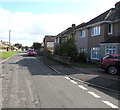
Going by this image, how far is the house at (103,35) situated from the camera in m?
22.5

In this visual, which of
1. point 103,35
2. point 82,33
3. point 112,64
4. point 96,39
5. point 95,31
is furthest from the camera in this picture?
point 82,33

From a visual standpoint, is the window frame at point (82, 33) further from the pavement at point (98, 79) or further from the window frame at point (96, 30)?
the pavement at point (98, 79)

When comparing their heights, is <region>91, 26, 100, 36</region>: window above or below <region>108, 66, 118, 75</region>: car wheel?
above

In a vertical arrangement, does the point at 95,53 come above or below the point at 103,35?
below

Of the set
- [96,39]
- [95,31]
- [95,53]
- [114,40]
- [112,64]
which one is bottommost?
[112,64]

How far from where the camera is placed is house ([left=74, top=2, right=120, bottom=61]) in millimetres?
22541

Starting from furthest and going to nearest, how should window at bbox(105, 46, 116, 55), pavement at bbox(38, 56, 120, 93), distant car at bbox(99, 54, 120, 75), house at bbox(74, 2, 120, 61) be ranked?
house at bbox(74, 2, 120, 61), window at bbox(105, 46, 116, 55), distant car at bbox(99, 54, 120, 75), pavement at bbox(38, 56, 120, 93)

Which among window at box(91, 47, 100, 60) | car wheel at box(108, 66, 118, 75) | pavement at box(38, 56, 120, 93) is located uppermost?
window at box(91, 47, 100, 60)

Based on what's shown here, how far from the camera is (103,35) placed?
23.9 m

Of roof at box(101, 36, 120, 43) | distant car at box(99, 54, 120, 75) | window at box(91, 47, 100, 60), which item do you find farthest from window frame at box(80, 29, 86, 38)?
distant car at box(99, 54, 120, 75)

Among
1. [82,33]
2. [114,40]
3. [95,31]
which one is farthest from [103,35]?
[82,33]

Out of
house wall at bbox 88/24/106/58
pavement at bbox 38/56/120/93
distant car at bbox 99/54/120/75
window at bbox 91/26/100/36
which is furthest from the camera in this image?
window at bbox 91/26/100/36

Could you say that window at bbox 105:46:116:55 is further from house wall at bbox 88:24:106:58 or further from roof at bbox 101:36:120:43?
house wall at bbox 88:24:106:58

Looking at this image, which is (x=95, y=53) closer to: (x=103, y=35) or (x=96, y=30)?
(x=96, y=30)
